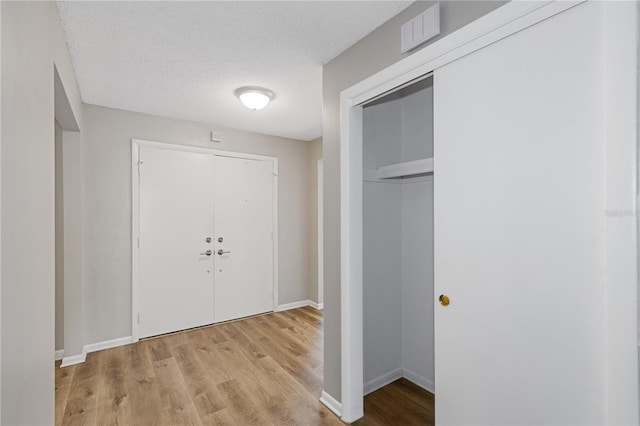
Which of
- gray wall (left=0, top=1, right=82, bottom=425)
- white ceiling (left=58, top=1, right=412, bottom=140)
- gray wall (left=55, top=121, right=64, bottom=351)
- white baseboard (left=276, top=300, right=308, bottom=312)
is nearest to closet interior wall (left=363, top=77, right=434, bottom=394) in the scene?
white ceiling (left=58, top=1, right=412, bottom=140)

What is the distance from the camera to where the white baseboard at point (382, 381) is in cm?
232

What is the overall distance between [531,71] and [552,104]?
6.1 inches

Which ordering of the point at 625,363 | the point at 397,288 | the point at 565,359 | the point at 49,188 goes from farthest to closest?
the point at 397,288
the point at 49,188
the point at 565,359
the point at 625,363

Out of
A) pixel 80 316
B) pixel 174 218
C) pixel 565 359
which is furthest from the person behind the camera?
pixel 174 218

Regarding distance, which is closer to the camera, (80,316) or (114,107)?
(80,316)

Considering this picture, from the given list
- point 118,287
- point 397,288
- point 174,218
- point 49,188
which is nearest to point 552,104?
point 397,288

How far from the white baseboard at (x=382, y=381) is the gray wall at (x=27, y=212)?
6.26 ft

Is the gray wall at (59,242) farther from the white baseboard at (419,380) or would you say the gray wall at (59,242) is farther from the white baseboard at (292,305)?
the white baseboard at (419,380)

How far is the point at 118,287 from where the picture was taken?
319cm

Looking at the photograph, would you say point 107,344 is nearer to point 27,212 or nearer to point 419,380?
point 27,212

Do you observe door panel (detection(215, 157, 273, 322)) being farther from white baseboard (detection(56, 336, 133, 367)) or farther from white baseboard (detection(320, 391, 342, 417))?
white baseboard (detection(320, 391, 342, 417))

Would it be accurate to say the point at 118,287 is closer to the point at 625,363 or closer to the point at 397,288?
the point at 397,288

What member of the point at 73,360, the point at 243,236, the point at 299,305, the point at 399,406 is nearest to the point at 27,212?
the point at 399,406

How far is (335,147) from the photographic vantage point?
6.95 feet
